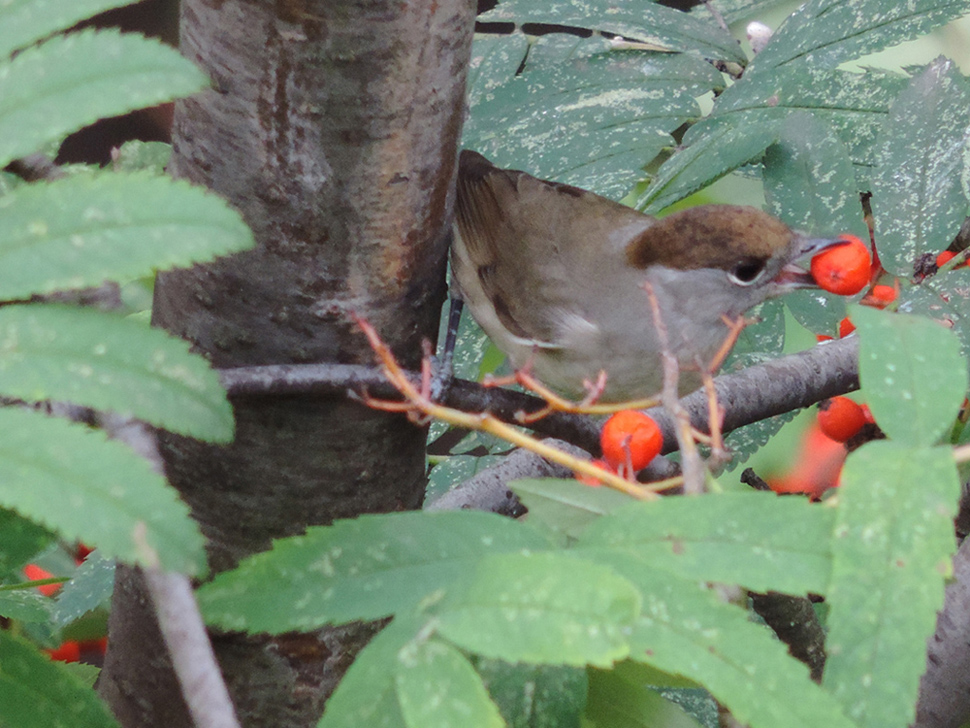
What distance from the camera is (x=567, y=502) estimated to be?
2.41 feet

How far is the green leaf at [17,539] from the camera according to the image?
861 millimetres

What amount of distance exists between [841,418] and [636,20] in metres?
0.79

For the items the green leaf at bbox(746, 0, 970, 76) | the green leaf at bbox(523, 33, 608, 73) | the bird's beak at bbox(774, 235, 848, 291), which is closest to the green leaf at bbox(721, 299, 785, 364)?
the bird's beak at bbox(774, 235, 848, 291)

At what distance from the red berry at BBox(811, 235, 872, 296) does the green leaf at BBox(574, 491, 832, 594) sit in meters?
0.96

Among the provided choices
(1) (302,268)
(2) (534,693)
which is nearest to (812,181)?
(1) (302,268)

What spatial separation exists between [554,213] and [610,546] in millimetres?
1547

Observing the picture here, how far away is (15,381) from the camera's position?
0.60 meters

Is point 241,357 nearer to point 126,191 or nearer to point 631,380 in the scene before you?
point 126,191

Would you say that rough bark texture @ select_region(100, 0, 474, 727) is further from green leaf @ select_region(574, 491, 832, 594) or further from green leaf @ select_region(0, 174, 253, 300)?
green leaf @ select_region(574, 491, 832, 594)

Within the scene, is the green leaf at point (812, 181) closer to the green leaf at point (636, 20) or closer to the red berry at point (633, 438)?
the green leaf at point (636, 20)

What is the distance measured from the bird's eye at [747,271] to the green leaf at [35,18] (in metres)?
1.41

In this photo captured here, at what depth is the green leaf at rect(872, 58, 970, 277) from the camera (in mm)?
1395

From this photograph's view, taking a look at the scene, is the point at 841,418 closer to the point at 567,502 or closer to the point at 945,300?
the point at 945,300

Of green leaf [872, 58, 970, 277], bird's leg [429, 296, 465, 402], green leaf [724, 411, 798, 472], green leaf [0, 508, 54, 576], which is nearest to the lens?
green leaf [0, 508, 54, 576]
